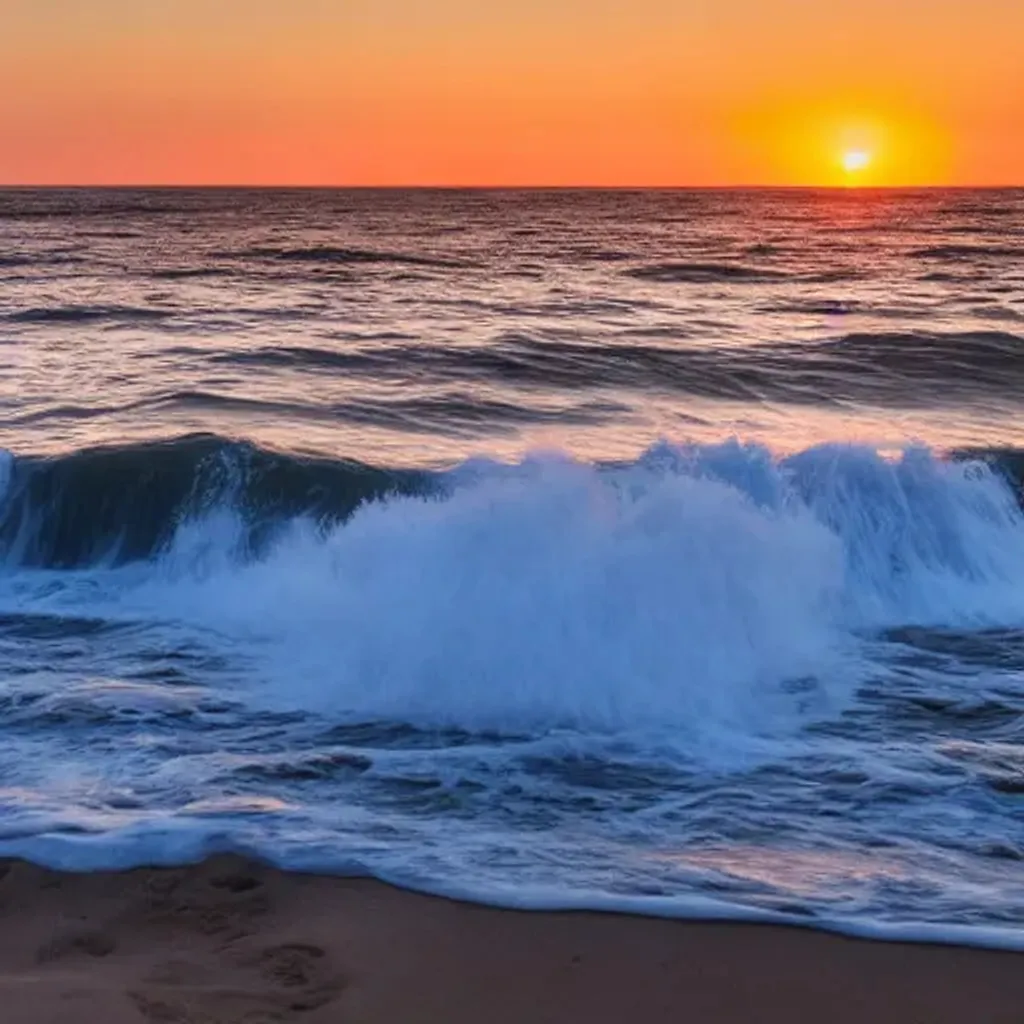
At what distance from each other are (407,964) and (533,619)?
3635 millimetres

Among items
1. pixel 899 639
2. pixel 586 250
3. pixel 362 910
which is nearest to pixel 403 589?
pixel 899 639

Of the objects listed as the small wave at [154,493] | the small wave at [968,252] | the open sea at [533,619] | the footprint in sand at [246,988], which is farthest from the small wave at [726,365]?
the small wave at [968,252]

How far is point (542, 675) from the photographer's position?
6891 millimetres

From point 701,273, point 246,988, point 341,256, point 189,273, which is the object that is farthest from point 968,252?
point 246,988

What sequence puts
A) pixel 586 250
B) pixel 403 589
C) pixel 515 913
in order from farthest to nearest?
pixel 586 250, pixel 403 589, pixel 515 913

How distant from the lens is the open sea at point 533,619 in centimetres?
491

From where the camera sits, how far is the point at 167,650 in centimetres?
757

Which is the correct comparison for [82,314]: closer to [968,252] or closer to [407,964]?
[407,964]

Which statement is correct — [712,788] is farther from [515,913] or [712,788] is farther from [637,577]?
[637,577]

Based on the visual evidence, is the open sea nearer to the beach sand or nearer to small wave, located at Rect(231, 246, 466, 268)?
the beach sand

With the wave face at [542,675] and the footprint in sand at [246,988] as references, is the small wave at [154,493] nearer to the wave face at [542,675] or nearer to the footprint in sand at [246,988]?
the wave face at [542,675]

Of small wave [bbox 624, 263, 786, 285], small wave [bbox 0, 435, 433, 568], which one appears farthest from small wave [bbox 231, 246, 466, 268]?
small wave [bbox 0, 435, 433, 568]

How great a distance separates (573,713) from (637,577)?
1673 millimetres

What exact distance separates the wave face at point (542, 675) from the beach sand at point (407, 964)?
16 cm
